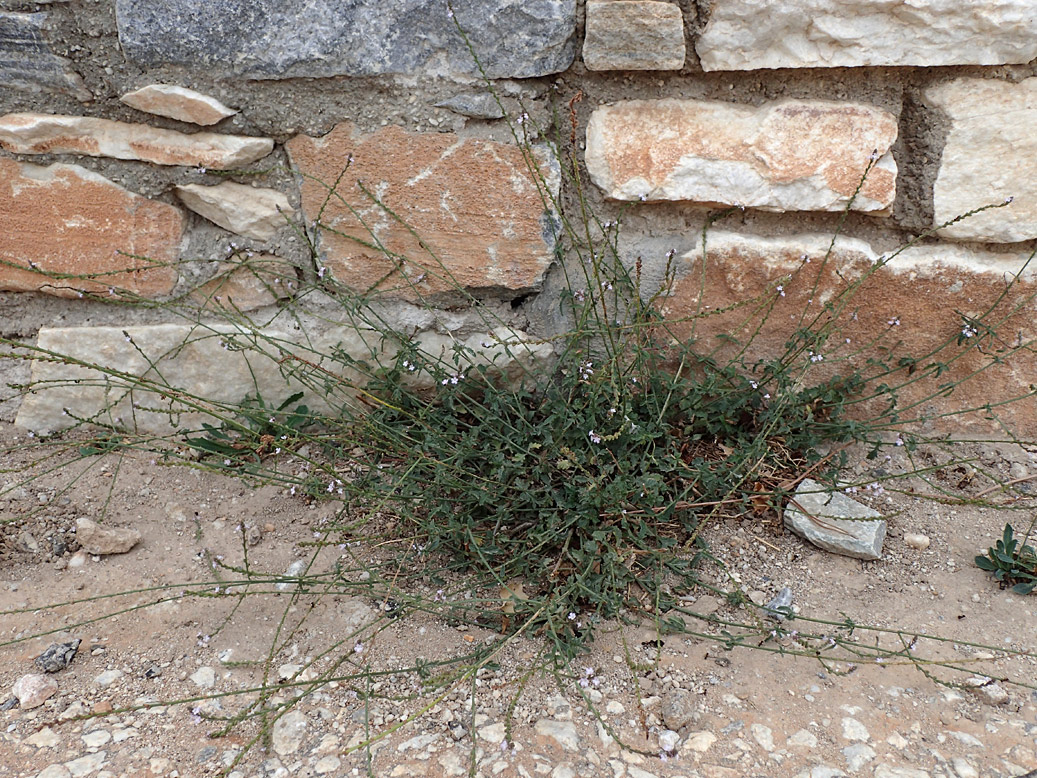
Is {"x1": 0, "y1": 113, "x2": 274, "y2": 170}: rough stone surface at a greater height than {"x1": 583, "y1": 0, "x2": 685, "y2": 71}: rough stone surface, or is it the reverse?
{"x1": 583, "y1": 0, "x2": 685, "y2": 71}: rough stone surface

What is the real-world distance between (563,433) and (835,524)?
0.61m

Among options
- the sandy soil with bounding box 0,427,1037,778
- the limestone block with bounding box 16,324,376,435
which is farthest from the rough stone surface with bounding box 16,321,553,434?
the sandy soil with bounding box 0,427,1037,778

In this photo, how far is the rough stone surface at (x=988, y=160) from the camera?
1.65 m

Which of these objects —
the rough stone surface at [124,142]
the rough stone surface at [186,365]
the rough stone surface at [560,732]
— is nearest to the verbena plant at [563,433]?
the rough stone surface at [186,365]

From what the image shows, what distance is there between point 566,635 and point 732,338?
816 millimetres

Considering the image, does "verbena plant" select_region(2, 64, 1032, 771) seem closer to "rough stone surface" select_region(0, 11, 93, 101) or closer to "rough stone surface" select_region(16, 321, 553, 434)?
"rough stone surface" select_region(16, 321, 553, 434)

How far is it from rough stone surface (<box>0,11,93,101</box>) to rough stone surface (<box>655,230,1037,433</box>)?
4.21 ft

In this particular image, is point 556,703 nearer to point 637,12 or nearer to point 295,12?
point 637,12

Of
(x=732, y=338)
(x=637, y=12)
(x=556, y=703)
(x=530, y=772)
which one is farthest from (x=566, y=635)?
(x=637, y=12)

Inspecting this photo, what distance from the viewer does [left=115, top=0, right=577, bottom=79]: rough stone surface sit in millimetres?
1643

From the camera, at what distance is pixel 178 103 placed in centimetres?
172

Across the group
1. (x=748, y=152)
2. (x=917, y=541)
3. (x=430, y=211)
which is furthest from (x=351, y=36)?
(x=917, y=541)

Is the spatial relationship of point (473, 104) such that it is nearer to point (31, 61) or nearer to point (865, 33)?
point (865, 33)

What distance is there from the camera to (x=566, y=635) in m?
1.47
